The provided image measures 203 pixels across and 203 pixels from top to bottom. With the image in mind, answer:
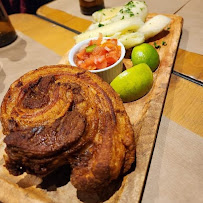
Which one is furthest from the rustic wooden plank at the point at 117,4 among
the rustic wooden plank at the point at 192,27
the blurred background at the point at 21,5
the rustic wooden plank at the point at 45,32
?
the blurred background at the point at 21,5

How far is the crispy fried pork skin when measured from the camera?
1.21 meters

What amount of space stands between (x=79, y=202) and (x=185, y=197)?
65 centimetres

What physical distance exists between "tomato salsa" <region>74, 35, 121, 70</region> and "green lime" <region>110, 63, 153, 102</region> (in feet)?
0.83

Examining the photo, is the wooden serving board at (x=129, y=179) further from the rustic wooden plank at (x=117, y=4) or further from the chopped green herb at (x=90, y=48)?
Answer: the rustic wooden plank at (x=117, y=4)

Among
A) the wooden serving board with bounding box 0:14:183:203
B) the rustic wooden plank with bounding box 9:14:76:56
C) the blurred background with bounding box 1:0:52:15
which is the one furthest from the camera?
the blurred background with bounding box 1:0:52:15

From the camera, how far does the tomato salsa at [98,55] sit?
6.57ft

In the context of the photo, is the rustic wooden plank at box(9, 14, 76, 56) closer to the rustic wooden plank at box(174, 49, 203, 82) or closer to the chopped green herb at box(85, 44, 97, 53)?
the chopped green herb at box(85, 44, 97, 53)

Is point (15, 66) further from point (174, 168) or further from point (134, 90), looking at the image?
point (174, 168)

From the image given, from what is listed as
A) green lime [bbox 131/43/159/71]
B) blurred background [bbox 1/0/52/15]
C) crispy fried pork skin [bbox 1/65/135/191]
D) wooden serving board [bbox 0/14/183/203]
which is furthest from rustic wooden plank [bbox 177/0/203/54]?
blurred background [bbox 1/0/52/15]

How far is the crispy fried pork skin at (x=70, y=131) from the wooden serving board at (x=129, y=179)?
0.11 metres

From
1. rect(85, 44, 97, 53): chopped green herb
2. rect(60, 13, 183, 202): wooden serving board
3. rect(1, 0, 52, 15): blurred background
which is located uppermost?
rect(85, 44, 97, 53): chopped green herb

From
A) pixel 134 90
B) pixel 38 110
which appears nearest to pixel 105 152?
pixel 38 110

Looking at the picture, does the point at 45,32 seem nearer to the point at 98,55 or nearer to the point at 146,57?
the point at 98,55

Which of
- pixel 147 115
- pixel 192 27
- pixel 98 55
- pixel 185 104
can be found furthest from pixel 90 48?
pixel 192 27
